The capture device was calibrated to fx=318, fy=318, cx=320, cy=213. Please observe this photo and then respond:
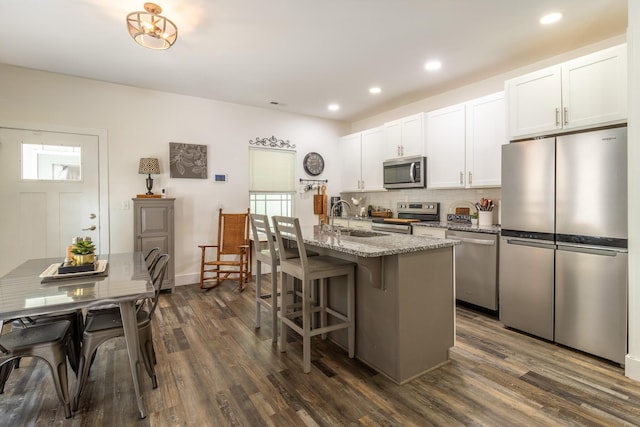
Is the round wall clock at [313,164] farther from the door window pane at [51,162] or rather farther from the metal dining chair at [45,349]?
the metal dining chair at [45,349]

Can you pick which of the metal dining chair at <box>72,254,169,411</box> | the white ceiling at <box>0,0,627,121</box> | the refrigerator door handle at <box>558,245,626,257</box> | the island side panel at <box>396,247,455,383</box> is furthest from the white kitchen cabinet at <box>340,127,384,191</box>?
the metal dining chair at <box>72,254,169,411</box>

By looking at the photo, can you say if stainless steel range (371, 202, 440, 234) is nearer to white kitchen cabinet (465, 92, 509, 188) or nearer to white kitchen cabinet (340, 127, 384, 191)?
white kitchen cabinet (340, 127, 384, 191)

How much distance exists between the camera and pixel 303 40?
116 inches

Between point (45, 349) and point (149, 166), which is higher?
point (149, 166)

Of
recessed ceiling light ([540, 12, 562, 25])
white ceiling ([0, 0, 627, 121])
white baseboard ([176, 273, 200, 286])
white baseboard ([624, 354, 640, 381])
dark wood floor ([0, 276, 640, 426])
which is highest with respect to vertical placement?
white ceiling ([0, 0, 627, 121])

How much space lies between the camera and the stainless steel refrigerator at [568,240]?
7.53 feet

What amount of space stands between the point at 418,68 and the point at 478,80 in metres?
0.92

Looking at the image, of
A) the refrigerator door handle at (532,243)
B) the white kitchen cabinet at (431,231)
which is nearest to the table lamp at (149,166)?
the white kitchen cabinet at (431,231)

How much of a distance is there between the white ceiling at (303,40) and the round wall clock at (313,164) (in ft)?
5.06

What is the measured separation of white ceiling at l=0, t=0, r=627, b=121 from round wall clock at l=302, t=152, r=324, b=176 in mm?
1541

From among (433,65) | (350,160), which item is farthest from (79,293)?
(350,160)

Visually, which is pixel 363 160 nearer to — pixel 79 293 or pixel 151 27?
pixel 151 27

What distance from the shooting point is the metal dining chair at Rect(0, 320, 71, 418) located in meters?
1.64

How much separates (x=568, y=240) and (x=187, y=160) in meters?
4.43
